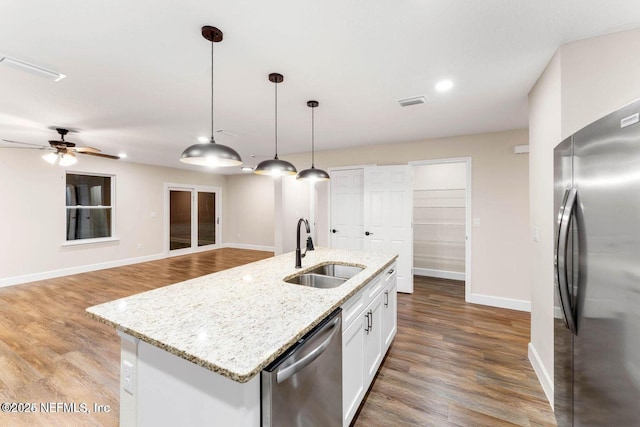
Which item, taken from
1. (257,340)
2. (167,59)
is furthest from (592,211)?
(167,59)

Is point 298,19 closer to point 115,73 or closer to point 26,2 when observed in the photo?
point 26,2

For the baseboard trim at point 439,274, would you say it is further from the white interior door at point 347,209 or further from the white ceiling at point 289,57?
the white ceiling at point 289,57

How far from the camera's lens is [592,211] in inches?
46.5

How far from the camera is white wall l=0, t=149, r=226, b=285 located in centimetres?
480

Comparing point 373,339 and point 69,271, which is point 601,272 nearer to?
point 373,339

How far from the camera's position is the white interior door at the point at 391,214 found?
4445 millimetres

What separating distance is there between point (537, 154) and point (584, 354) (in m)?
1.69

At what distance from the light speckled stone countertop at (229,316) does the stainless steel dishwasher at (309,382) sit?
56mm

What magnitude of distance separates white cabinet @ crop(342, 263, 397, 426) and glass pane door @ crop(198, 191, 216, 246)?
7.34 m

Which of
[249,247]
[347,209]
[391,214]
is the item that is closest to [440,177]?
[391,214]

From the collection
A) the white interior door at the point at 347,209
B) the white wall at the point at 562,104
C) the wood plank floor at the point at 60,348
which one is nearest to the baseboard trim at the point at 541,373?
the white wall at the point at 562,104

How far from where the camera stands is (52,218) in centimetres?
530

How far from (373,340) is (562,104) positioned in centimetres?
217

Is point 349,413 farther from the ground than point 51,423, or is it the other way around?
point 349,413
